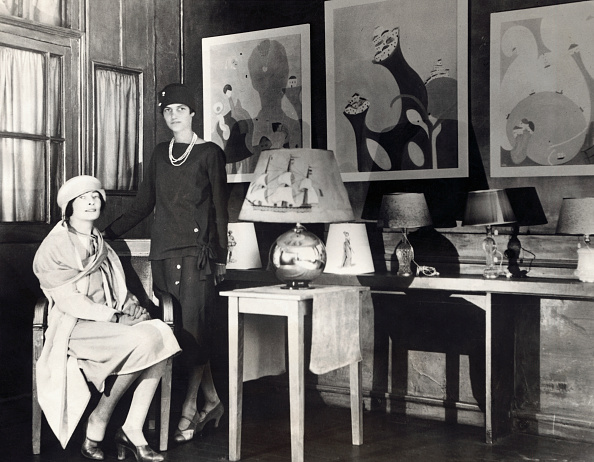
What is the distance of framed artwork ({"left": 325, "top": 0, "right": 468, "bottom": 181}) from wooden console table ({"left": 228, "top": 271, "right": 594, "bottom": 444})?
736mm

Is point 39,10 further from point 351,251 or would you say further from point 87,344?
point 351,251

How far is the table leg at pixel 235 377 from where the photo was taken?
381cm

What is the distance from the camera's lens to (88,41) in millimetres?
5016

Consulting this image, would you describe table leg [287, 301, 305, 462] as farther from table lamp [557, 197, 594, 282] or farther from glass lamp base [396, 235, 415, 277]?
table lamp [557, 197, 594, 282]

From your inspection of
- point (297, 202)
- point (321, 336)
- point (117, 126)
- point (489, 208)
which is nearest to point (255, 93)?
point (117, 126)

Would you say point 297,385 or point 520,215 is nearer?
point 297,385

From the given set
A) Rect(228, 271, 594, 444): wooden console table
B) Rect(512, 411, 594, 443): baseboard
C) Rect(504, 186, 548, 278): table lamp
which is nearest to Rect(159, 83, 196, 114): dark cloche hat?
Rect(228, 271, 594, 444): wooden console table

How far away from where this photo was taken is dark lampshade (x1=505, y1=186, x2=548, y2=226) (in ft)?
14.5

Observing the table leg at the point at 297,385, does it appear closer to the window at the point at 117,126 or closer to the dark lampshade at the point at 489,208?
the dark lampshade at the point at 489,208

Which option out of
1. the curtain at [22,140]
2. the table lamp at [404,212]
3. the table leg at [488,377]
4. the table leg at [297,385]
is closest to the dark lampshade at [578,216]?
the table leg at [488,377]

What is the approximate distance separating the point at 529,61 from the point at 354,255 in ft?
4.91

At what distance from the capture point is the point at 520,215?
4.45 meters

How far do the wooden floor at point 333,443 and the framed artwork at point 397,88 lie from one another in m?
A: 1.51

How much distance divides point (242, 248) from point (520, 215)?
1760mm
